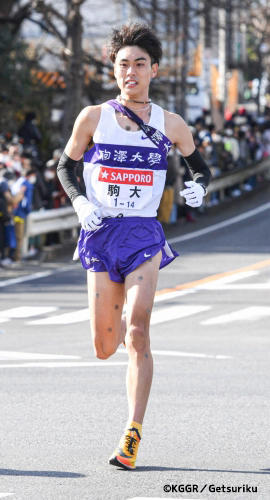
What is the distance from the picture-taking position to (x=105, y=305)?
6.45 meters

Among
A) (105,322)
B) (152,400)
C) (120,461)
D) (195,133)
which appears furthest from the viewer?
(195,133)

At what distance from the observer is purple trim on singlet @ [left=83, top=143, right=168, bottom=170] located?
6.40 m

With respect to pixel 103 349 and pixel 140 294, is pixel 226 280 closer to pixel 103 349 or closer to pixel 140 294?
pixel 103 349

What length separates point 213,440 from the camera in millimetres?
6742

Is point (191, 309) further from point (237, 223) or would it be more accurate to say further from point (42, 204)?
point (237, 223)

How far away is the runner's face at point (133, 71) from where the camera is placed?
6.45 m

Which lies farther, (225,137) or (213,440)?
(225,137)

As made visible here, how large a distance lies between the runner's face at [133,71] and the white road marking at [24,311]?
679cm

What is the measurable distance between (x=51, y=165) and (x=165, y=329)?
953cm

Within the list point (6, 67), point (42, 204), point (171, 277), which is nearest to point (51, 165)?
point (42, 204)

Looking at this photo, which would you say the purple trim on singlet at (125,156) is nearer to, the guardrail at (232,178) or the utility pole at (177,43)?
the guardrail at (232,178)

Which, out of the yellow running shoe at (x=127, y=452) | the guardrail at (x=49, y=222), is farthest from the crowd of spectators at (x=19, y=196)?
the yellow running shoe at (x=127, y=452)

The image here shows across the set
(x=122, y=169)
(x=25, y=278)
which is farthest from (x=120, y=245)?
(x=25, y=278)

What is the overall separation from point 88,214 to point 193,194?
0.61 metres
